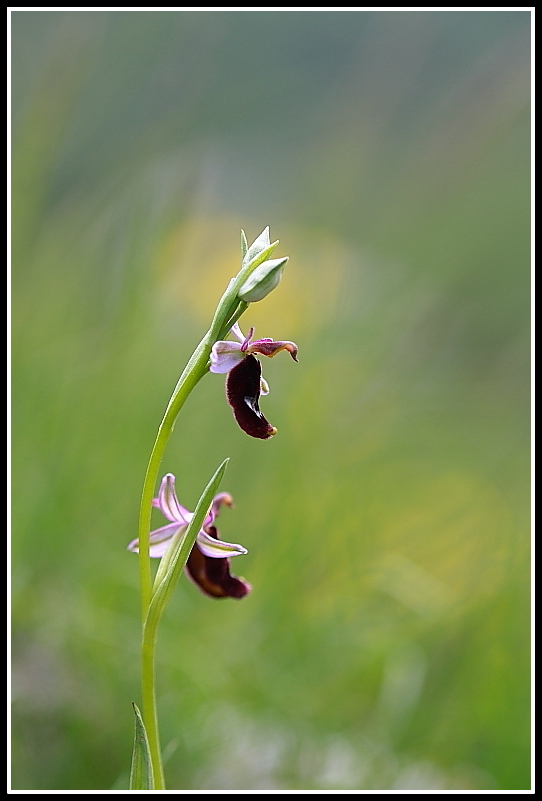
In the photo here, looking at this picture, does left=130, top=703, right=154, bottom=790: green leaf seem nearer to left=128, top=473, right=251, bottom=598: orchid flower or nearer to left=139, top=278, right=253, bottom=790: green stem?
left=139, top=278, right=253, bottom=790: green stem

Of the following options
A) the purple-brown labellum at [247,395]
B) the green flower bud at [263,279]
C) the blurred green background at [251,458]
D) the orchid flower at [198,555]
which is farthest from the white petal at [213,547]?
the blurred green background at [251,458]

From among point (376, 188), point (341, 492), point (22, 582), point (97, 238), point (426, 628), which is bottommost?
point (22, 582)

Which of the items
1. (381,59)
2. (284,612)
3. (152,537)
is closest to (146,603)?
(152,537)

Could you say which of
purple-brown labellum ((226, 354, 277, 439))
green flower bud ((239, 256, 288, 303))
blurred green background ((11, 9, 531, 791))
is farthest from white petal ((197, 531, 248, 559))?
blurred green background ((11, 9, 531, 791))

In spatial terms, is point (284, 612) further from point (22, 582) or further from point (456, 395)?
point (456, 395)

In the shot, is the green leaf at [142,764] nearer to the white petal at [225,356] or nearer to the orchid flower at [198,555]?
the orchid flower at [198,555]

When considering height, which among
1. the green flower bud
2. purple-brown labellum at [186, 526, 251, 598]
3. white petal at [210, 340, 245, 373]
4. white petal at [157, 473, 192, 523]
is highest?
the green flower bud
